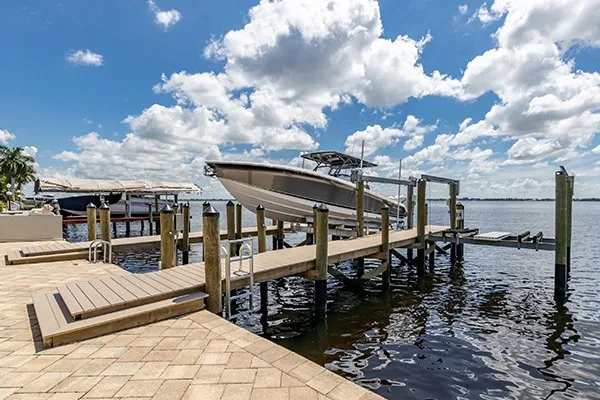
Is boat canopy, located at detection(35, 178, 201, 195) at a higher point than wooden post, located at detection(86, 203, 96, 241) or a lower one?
higher

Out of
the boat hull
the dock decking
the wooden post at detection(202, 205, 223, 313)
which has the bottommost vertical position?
the dock decking

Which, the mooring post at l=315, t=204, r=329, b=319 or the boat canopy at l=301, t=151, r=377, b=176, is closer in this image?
the mooring post at l=315, t=204, r=329, b=319

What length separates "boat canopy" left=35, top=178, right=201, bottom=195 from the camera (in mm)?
27250

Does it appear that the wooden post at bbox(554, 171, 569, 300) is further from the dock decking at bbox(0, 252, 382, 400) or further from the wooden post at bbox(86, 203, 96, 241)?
the wooden post at bbox(86, 203, 96, 241)

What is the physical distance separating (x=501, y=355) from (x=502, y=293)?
5390 millimetres

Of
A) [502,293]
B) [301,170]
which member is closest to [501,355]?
[502,293]

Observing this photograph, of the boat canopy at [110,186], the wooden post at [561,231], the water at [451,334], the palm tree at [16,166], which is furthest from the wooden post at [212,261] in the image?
the palm tree at [16,166]

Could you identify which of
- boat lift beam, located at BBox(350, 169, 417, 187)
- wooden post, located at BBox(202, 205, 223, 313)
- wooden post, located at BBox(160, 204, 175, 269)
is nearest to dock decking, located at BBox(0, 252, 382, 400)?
wooden post, located at BBox(202, 205, 223, 313)

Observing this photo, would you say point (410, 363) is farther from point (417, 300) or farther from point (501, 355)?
point (417, 300)

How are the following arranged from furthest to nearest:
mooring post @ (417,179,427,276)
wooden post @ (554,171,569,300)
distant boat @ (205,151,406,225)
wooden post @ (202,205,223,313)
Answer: distant boat @ (205,151,406,225), mooring post @ (417,179,427,276), wooden post @ (554,171,569,300), wooden post @ (202,205,223,313)

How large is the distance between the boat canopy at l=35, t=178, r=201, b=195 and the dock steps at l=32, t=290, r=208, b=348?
25784mm

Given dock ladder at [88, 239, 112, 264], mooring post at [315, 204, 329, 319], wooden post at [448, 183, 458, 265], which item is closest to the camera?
mooring post at [315, 204, 329, 319]

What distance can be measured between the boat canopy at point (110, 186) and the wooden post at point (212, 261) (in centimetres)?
2664

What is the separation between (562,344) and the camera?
7246 mm
